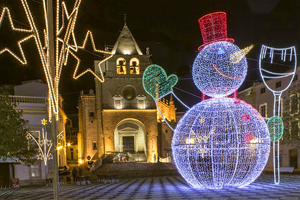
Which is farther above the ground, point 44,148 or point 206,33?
point 206,33

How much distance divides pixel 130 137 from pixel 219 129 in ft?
92.4

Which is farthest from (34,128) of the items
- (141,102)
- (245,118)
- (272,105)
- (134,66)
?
(272,105)

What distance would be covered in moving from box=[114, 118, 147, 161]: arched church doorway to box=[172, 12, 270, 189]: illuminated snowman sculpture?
86.2 ft

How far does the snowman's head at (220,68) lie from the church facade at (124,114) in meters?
25.6

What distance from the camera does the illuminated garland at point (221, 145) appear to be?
39.8ft

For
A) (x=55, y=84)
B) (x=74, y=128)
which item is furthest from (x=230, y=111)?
(x=74, y=128)

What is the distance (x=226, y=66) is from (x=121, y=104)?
26.9 meters

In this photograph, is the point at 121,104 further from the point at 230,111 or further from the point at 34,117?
the point at 230,111

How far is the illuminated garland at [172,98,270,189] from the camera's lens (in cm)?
1212

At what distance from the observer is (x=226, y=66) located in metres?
12.6

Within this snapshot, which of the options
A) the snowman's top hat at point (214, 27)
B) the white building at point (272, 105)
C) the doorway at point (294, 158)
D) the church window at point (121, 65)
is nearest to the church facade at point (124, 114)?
the church window at point (121, 65)

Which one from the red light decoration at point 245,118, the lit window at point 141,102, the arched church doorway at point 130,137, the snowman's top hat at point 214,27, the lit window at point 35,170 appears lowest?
the lit window at point 35,170

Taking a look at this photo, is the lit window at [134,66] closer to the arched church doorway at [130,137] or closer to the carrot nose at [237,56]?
the arched church doorway at [130,137]

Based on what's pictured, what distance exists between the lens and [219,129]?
12477 millimetres
